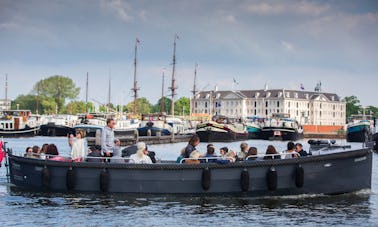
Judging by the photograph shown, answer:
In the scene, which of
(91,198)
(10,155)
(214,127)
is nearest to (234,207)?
(91,198)

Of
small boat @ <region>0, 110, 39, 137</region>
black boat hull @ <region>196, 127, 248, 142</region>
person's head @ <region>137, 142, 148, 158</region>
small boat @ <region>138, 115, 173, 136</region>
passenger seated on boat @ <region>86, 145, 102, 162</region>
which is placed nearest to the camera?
person's head @ <region>137, 142, 148, 158</region>

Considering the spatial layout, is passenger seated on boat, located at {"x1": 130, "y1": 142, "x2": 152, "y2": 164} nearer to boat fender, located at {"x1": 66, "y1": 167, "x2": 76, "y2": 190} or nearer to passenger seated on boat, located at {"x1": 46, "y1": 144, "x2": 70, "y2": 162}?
boat fender, located at {"x1": 66, "y1": 167, "x2": 76, "y2": 190}

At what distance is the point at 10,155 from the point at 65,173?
10.5ft

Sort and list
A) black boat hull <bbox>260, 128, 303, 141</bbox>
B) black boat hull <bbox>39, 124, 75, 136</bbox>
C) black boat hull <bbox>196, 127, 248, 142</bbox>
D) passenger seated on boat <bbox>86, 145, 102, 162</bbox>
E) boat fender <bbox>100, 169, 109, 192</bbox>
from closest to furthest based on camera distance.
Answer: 1. boat fender <bbox>100, 169, 109, 192</bbox>
2. passenger seated on boat <bbox>86, 145, 102, 162</bbox>
3. black boat hull <bbox>196, 127, 248, 142</bbox>
4. black boat hull <bbox>260, 128, 303, 141</bbox>
5. black boat hull <bbox>39, 124, 75, 136</bbox>

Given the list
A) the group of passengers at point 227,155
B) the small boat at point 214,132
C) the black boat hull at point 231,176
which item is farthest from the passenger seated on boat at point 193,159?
the small boat at point 214,132

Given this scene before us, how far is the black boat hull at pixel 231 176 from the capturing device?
2314 centimetres

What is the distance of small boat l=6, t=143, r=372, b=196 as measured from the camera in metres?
23.1

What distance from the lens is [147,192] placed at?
23766 mm

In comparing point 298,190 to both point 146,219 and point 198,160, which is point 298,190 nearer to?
point 198,160

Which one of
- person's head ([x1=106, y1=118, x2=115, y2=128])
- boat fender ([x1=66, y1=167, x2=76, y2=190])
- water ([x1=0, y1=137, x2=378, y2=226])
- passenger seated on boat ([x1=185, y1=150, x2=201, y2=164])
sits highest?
person's head ([x1=106, y1=118, x2=115, y2=128])

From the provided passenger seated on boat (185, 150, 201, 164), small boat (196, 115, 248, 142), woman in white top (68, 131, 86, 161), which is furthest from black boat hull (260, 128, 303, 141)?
passenger seated on boat (185, 150, 201, 164)

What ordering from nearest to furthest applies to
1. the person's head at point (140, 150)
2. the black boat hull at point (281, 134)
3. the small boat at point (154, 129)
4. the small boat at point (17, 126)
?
the person's head at point (140, 150)
the small boat at point (154, 129)
the small boat at point (17, 126)
the black boat hull at point (281, 134)

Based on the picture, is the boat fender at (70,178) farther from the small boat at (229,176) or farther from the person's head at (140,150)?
the person's head at (140,150)

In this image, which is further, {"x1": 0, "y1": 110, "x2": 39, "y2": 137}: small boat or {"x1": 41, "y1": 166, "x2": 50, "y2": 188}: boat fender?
{"x1": 0, "y1": 110, "x2": 39, "y2": 137}: small boat
